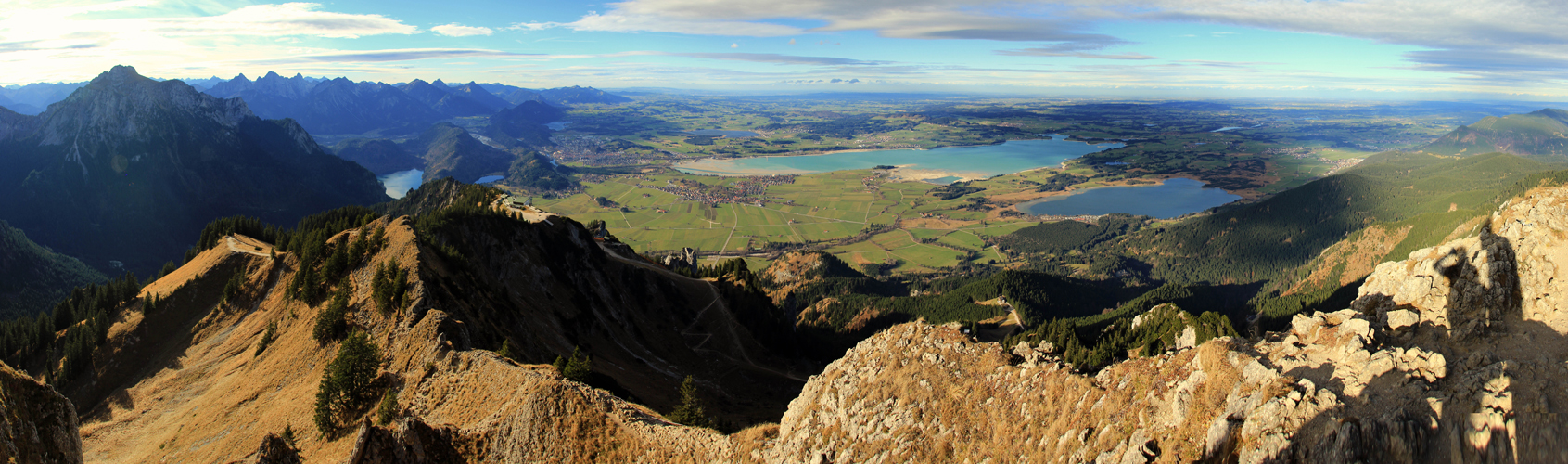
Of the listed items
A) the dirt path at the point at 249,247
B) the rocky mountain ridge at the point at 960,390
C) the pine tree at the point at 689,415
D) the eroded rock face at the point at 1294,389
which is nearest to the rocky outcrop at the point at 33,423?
the rocky mountain ridge at the point at 960,390

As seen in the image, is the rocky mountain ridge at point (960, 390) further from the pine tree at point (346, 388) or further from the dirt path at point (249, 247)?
the dirt path at point (249, 247)

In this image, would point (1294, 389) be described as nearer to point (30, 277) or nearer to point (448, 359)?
point (448, 359)

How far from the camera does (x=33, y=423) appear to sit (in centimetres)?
2727

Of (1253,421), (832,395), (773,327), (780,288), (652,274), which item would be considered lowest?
(780,288)

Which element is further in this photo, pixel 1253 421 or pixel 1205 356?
pixel 1205 356

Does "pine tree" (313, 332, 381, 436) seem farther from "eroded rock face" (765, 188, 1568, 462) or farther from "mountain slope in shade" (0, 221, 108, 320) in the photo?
"mountain slope in shade" (0, 221, 108, 320)

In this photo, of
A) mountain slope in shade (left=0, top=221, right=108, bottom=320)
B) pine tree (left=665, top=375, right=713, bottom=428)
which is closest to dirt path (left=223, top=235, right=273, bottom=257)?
pine tree (left=665, top=375, right=713, bottom=428)

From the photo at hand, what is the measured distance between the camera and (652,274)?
340ft

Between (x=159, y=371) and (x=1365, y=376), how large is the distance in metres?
81.4

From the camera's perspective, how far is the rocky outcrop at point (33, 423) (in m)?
25.4

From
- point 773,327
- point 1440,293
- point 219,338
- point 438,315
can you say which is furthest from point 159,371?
point 1440,293

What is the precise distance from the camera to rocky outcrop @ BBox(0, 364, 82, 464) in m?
25.4

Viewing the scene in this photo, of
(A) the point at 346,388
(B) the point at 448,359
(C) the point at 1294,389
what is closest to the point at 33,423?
(A) the point at 346,388

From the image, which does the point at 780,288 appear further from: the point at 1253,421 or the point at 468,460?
the point at 1253,421
